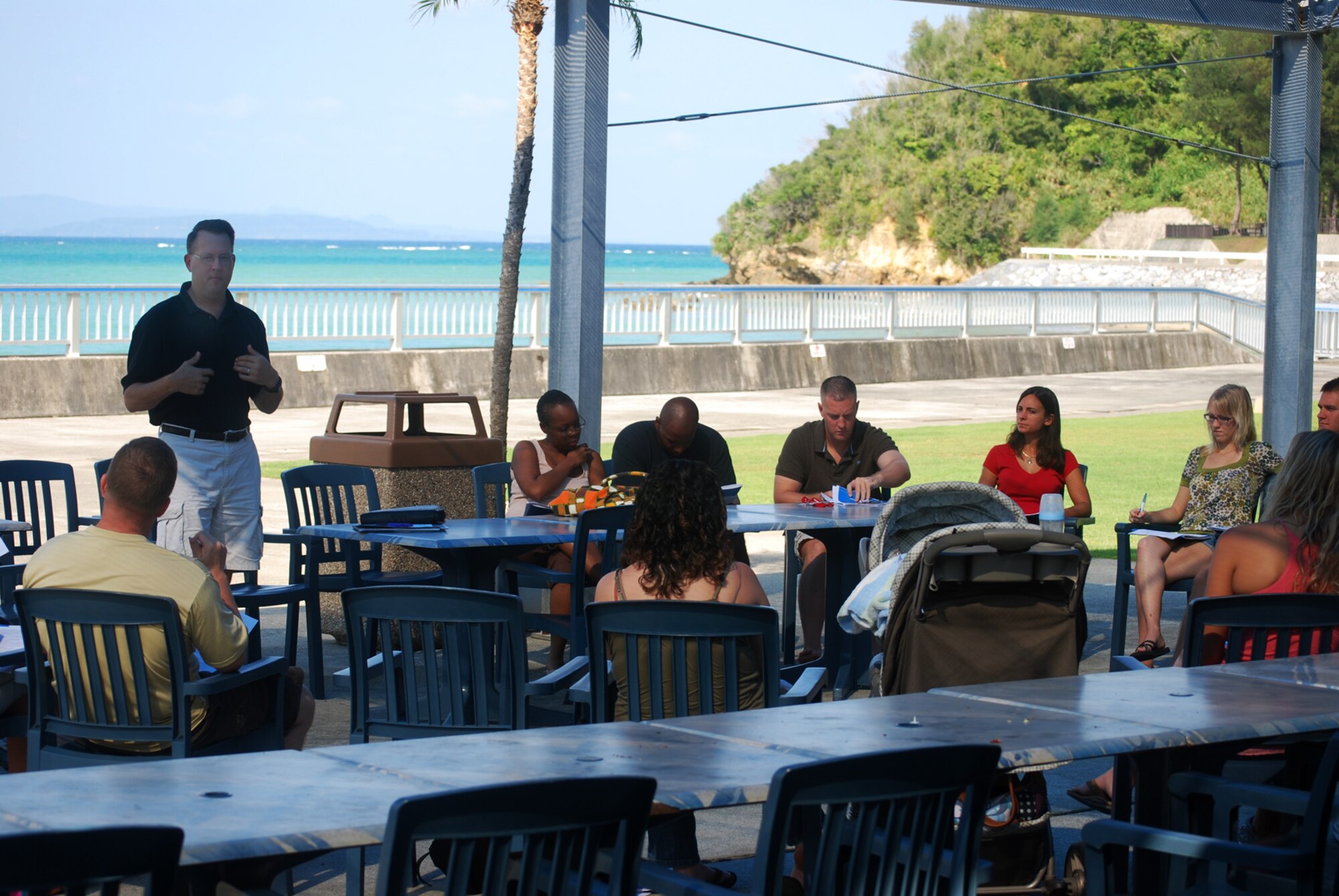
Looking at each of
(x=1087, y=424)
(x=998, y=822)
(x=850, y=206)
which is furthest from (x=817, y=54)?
(x=850, y=206)

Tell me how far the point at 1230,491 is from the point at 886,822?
5.84 metres

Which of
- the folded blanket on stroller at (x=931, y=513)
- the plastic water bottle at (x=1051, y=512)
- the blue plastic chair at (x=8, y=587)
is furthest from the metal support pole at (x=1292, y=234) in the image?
the blue plastic chair at (x=8, y=587)

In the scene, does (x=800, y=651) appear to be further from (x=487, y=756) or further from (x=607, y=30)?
(x=487, y=756)

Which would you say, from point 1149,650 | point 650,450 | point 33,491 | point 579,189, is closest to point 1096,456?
point 579,189

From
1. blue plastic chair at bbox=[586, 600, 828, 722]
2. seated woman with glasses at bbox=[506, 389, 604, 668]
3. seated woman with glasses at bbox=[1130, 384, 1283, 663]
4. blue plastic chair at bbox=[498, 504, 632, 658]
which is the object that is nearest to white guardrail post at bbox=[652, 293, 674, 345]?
seated woman with glasses at bbox=[506, 389, 604, 668]

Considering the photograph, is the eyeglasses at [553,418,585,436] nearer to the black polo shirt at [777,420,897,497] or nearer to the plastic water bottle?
the black polo shirt at [777,420,897,497]

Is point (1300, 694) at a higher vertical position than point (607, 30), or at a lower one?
lower

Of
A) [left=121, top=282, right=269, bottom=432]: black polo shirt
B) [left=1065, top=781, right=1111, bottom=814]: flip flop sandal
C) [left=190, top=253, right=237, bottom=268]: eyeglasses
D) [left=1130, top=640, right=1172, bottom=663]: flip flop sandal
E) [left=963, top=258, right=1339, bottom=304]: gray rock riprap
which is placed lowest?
[left=1065, top=781, right=1111, bottom=814]: flip flop sandal

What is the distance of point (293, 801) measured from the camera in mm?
2984

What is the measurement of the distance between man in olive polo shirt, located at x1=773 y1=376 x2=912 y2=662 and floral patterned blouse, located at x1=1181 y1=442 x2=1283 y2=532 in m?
1.47

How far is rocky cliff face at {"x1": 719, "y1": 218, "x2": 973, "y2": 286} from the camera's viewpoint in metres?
76.6

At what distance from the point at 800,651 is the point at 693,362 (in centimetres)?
1825

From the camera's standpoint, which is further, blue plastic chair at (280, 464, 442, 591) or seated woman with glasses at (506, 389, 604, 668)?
seated woman with glasses at (506, 389, 604, 668)

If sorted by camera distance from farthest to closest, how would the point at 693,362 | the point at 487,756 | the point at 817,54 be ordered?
1. the point at 693,362
2. the point at 817,54
3. the point at 487,756
